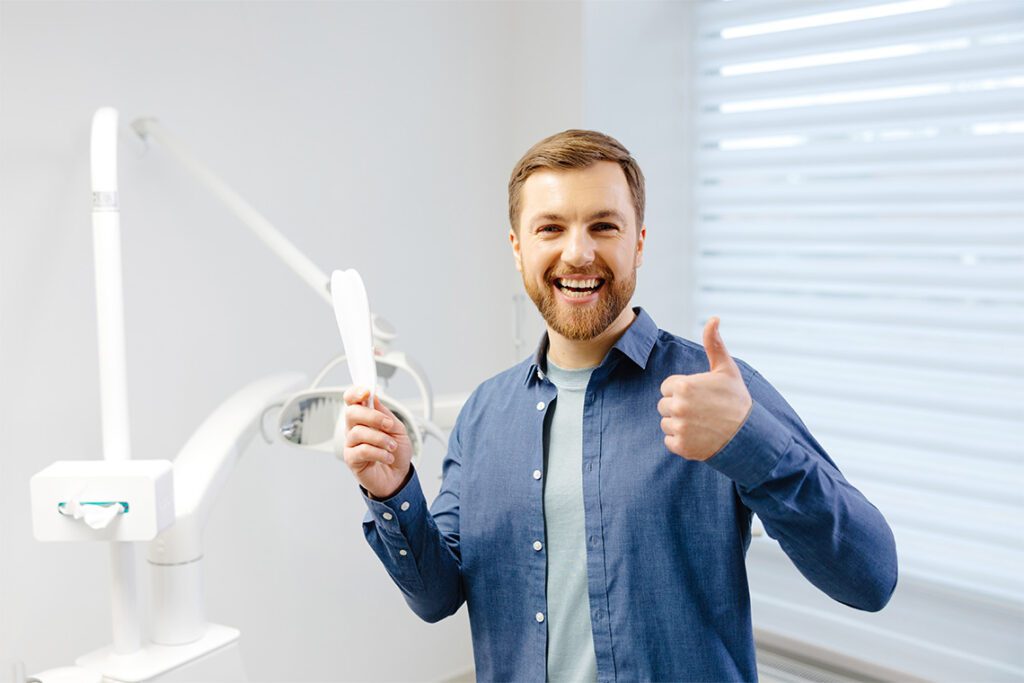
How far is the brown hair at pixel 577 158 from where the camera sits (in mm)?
1349

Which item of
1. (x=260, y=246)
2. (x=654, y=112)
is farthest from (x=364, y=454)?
(x=654, y=112)

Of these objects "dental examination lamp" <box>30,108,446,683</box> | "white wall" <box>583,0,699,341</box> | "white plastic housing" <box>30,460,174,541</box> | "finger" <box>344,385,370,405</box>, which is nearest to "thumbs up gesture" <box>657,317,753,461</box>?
"finger" <box>344,385,370,405</box>

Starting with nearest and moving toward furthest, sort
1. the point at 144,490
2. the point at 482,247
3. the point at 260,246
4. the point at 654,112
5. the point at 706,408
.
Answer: the point at 706,408 < the point at 144,490 < the point at 260,246 < the point at 654,112 < the point at 482,247

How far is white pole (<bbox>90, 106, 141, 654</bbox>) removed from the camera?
60.2 inches

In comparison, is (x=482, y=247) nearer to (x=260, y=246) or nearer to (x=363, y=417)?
(x=260, y=246)

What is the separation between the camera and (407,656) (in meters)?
2.69

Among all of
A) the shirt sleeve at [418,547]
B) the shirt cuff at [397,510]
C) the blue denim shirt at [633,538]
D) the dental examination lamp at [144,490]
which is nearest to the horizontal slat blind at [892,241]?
the blue denim shirt at [633,538]

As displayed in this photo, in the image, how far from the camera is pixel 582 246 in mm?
1314

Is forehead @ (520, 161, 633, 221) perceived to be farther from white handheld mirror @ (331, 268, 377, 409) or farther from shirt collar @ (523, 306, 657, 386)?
white handheld mirror @ (331, 268, 377, 409)

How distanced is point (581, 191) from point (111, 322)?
0.75 meters

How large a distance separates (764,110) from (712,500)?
149cm

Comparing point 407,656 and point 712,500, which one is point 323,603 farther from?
point 712,500

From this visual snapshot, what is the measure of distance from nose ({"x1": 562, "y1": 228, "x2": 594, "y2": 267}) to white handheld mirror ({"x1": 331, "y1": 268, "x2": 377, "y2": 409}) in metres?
0.27

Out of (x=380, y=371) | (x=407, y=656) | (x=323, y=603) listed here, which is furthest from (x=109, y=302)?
(x=407, y=656)
